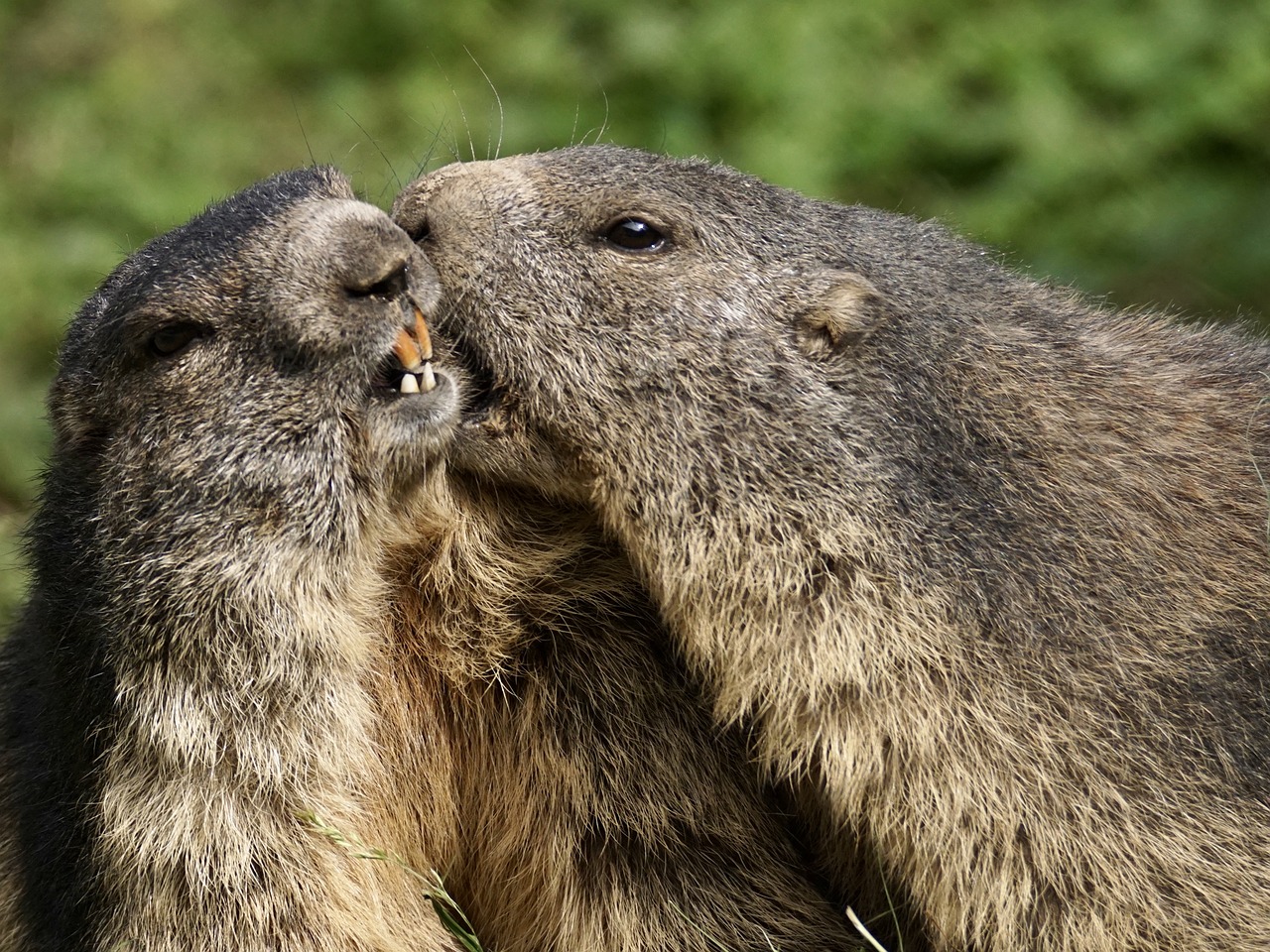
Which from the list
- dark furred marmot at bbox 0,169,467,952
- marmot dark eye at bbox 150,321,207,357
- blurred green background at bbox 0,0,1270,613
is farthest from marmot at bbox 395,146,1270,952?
blurred green background at bbox 0,0,1270,613

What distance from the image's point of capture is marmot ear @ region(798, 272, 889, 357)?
5.18 m

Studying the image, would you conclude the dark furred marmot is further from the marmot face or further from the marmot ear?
the marmot ear

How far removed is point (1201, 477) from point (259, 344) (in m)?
2.97

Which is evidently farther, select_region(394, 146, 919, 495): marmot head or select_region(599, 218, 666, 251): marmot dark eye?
select_region(599, 218, 666, 251): marmot dark eye

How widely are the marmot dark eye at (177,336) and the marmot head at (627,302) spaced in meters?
0.75

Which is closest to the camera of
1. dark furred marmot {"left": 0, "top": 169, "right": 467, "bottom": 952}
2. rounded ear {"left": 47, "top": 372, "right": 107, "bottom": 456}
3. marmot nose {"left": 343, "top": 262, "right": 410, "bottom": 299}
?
dark furred marmot {"left": 0, "top": 169, "right": 467, "bottom": 952}

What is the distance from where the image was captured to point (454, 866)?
5223mm

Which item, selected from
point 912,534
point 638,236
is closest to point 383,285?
point 638,236

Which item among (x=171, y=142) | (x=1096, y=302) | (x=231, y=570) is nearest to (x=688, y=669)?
(x=231, y=570)

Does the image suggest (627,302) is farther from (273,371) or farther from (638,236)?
(273,371)

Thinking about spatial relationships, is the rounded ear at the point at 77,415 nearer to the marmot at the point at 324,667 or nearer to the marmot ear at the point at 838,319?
the marmot at the point at 324,667

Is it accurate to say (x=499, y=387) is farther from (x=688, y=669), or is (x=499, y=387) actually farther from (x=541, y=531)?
(x=688, y=669)

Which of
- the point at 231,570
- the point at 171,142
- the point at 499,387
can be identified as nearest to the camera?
the point at 231,570

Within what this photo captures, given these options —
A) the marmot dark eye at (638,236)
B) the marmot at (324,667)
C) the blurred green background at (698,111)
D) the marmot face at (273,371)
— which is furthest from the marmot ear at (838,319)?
the blurred green background at (698,111)
